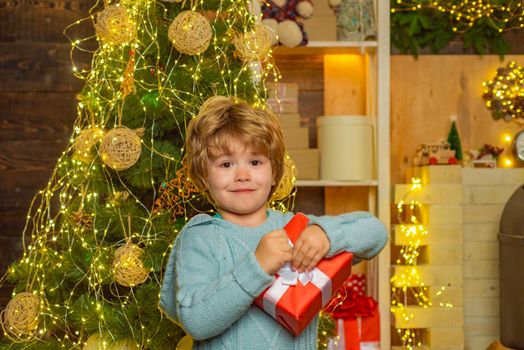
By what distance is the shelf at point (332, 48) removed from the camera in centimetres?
321

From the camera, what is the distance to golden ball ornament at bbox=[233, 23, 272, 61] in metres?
2.29

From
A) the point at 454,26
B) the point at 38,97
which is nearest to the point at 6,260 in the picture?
the point at 38,97

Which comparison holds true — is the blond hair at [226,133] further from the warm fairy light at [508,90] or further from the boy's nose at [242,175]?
the warm fairy light at [508,90]

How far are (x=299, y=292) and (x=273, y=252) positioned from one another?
0.32ft

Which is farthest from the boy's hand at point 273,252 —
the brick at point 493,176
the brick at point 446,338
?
the brick at point 493,176

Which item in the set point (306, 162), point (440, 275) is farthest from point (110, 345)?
point (440, 275)

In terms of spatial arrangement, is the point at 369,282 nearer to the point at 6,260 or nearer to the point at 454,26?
the point at 454,26

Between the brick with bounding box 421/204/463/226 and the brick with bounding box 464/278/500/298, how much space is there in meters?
0.33

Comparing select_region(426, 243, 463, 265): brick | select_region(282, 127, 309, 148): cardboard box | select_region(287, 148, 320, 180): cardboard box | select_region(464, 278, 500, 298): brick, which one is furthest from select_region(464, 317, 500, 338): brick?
select_region(282, 127, 309, 148): cardboard box

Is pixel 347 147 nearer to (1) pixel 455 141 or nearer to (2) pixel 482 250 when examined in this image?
(1) pixel 455 141

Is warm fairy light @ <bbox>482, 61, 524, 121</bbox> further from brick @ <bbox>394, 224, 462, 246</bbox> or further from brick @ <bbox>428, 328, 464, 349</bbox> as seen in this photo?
brick @ <bbox>428, 328, 464, 349</bbox>

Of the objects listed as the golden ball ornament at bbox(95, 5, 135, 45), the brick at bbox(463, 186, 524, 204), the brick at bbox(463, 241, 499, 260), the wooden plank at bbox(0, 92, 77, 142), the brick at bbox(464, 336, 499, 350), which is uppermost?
the golden ball ornament at bbox(95, 5, 135, 45)

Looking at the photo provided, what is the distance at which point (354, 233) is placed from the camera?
1505mm

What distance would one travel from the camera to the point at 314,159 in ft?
10.6
